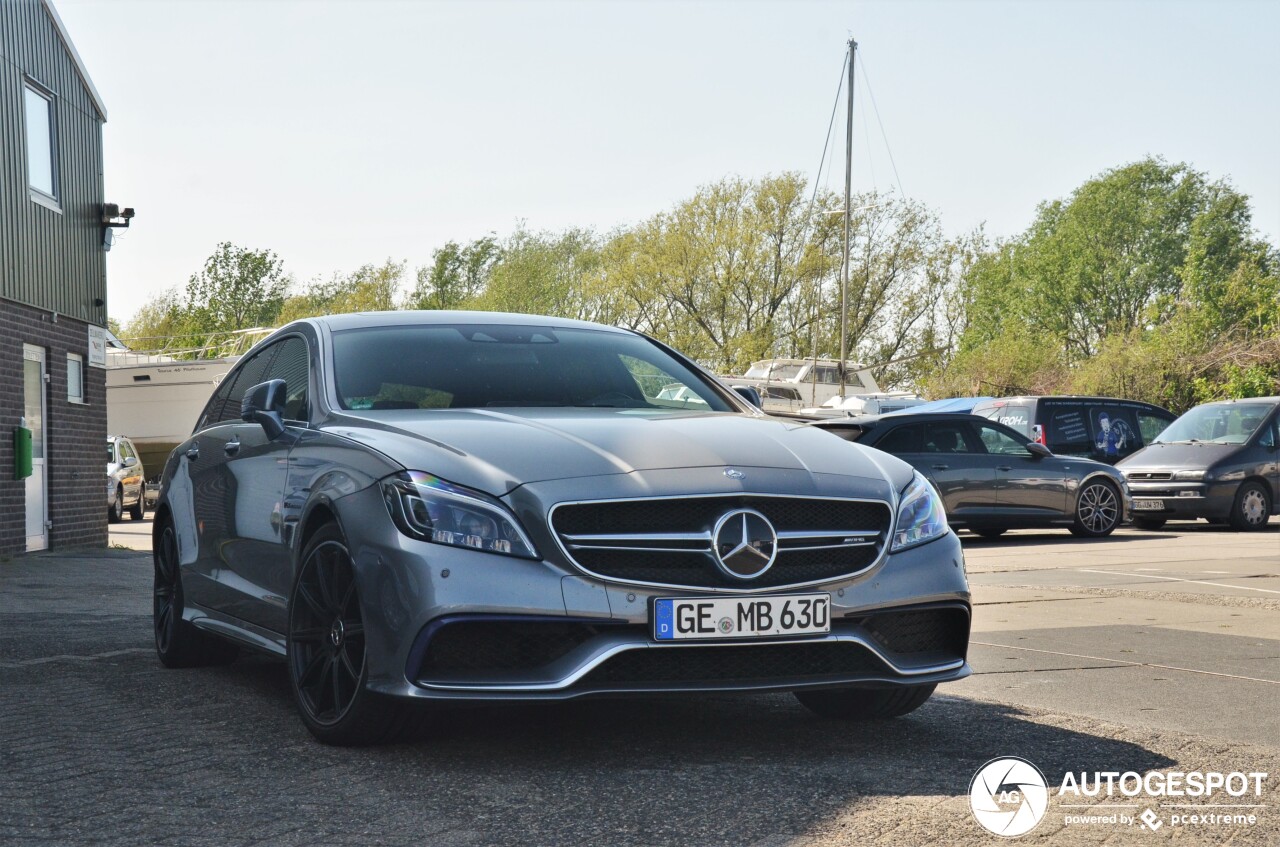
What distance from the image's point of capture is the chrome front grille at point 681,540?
434 centimetres

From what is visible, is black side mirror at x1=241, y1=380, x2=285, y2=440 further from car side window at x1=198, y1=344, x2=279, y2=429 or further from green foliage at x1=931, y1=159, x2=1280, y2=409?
green foliage at x1=931, y1=159, x2=1280, y2=409

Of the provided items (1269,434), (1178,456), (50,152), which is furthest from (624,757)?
(1269,434)

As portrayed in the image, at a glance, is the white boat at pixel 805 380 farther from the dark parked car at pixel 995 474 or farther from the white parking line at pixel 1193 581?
the white parking line at pixel 1193 581

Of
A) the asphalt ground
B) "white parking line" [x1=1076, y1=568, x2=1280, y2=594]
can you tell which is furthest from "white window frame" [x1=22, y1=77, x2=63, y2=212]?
"white parking line" [x1=1076, y1=568, x2=1280, y2=594]

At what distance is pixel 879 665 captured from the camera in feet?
15.1

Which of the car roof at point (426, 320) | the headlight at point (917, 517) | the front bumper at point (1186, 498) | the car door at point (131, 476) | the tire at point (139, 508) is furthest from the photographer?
the tire at point (139, 508)

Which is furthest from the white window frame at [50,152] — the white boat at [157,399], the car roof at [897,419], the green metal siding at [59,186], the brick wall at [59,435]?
the white boat at [157,399]

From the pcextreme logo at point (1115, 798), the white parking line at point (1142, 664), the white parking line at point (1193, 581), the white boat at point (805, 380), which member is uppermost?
the white boat at point (805, 380)

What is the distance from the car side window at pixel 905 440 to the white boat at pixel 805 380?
2735cm

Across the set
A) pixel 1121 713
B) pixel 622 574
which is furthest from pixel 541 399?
pixel 1121 713

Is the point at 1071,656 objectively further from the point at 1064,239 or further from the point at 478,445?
the point at 1064,239

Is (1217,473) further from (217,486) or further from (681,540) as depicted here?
(681,540)

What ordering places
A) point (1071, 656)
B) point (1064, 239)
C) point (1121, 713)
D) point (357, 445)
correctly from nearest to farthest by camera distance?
point (357, 445)
point (1121, 713)
point (1071, 656)
point (1064, 239)

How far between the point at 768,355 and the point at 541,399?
1954 inches
